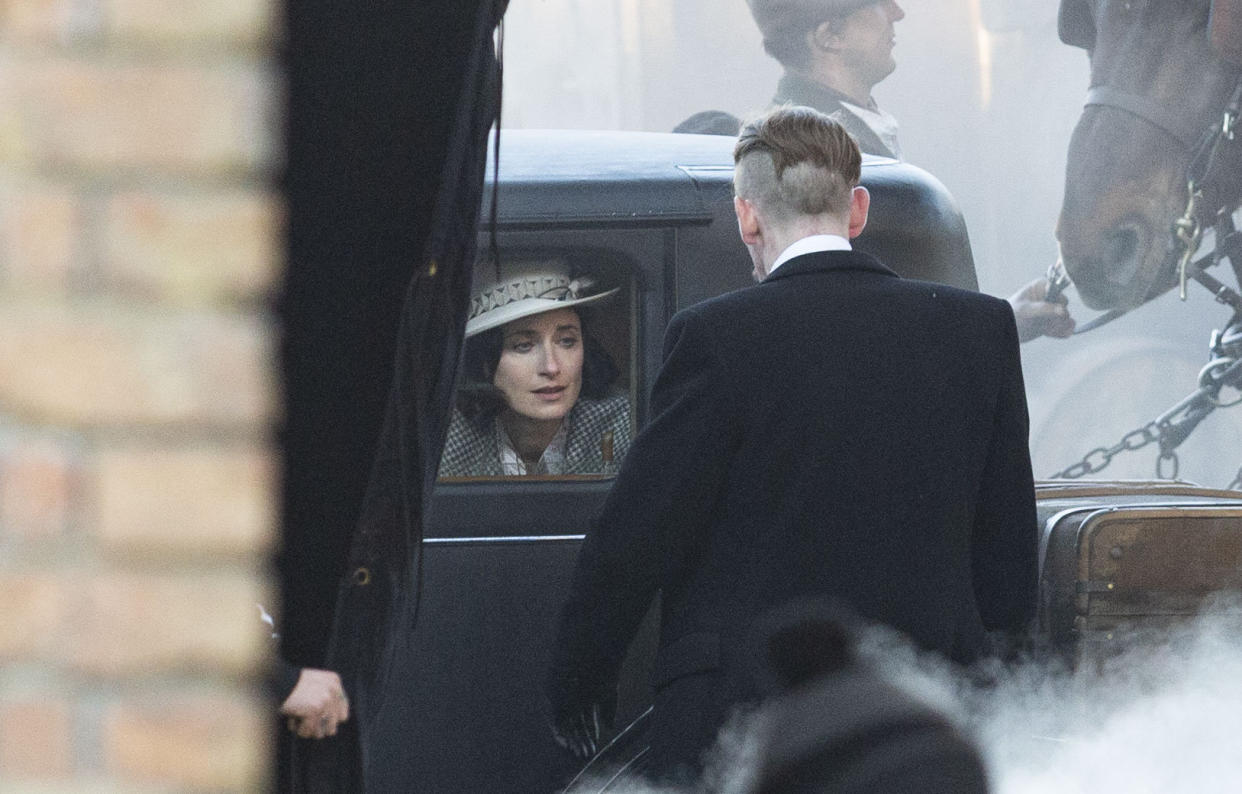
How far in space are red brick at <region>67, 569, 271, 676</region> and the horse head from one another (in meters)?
8.91

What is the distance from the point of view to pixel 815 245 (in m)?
2.40

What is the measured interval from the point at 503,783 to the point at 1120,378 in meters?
7.67

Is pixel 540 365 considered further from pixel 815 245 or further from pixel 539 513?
pixel 815 245

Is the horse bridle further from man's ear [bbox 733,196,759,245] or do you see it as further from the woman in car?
man's ear [bbox 733,196,759,245]

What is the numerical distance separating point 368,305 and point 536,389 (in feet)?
4.47

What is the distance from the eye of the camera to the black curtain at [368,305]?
1.94m

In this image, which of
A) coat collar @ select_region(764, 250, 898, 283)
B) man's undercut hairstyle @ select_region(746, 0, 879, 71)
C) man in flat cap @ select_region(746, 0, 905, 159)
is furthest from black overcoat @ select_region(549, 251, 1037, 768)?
man's undercut hairstyle @ select_region(746, 0, 879, 71)

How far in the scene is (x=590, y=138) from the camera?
151 inches

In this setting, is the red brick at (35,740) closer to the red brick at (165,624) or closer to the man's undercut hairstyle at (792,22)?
the red brick at (165,624)

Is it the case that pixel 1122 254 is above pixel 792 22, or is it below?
below

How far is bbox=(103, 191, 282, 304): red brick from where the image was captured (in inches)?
40.5

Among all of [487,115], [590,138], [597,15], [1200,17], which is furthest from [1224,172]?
[487,115]

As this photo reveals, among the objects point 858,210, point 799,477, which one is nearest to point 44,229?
point 799,477

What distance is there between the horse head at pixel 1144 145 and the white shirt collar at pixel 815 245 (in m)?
7.37
